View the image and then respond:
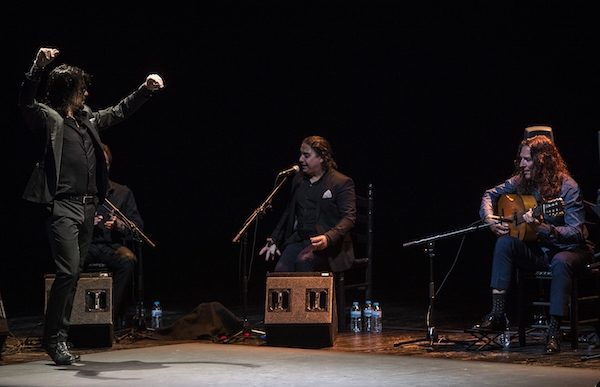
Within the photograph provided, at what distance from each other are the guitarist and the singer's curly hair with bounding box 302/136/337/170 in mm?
1172

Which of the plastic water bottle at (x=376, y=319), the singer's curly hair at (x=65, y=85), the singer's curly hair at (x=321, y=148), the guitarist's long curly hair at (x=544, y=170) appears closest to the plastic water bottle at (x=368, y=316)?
the plastic water bottle at (x=376, y=319)

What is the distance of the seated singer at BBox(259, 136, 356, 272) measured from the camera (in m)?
6.06

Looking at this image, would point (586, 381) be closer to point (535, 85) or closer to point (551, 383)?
point (551, 383)

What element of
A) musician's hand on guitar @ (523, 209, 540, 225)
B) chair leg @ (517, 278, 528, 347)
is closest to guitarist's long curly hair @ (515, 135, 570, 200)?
musician's hand on guitar @ (523, 209, 540, 225)

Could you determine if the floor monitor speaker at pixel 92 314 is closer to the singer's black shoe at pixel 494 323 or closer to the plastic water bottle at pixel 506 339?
the singer's black shoe at pixel 494 323

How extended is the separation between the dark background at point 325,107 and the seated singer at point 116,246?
6.15ft

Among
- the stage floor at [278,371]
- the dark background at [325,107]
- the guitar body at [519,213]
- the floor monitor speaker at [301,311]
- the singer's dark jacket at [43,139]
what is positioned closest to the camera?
the stage floor at [278,371]

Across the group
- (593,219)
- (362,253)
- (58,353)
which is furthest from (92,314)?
(593,219)

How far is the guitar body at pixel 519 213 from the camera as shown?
535cm

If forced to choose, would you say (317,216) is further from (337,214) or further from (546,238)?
(546,238)

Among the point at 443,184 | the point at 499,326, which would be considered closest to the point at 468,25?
the point at 443,184

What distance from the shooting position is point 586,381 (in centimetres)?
394

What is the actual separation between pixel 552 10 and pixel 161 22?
3.69 m

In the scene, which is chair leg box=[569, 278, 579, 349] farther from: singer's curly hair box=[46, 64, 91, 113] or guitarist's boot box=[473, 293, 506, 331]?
singer's curly hair box=[46, 64, 91, 113]
